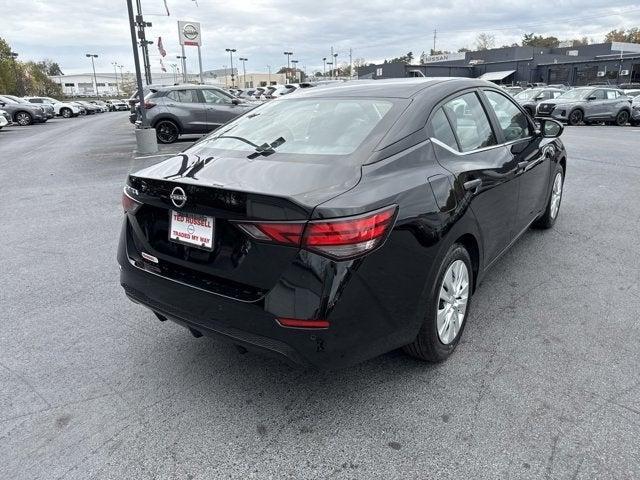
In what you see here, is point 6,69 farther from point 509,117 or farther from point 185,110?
point 509,117

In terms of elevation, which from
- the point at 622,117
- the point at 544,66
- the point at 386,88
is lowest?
the point at 622,117

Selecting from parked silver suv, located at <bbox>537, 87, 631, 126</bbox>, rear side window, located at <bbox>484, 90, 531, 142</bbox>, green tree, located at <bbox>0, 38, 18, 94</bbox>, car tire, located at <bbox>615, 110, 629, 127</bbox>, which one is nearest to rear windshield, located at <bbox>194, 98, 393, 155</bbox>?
rear side window, located at <bbox>484, 90, 531, 142</bbox>

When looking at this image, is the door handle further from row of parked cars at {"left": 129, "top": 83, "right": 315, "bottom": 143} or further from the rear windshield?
row of parked cars at {"left": 129, "top": 83, "right": 315, "bottom": 143}

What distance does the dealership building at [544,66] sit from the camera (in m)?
54.6

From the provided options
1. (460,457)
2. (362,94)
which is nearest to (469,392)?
(460,457)

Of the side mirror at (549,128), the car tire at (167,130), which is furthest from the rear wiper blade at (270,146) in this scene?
the car tire at (167,130)

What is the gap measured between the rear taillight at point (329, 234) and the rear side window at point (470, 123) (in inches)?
50.8

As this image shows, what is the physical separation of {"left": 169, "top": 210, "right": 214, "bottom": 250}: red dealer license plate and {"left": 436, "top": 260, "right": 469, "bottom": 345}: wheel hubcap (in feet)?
4.28

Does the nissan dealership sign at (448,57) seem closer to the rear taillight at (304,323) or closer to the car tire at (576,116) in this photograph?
the car tire at (576,116)

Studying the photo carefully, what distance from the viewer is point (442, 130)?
9.95ft

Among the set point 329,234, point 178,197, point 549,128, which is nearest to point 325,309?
point 329,234

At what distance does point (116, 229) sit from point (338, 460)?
4601mm

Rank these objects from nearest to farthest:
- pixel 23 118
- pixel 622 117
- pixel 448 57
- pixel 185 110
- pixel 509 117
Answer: pixel 509 117 < pixel 185 110 < pixel 622 117 < pixel 23 118 < pixel 448 57

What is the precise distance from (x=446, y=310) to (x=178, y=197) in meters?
1.65
